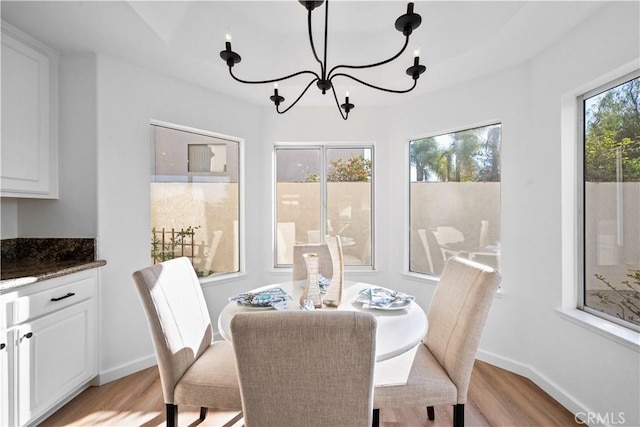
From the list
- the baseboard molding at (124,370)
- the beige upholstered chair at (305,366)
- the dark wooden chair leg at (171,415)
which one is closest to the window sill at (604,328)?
the beige upholstered chair at (305,366)

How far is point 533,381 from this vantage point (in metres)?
2.20

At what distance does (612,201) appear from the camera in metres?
1.78

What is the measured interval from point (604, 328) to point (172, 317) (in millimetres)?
2340

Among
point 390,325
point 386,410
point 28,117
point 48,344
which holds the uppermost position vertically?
point 28,117

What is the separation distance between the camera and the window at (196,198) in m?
2.59

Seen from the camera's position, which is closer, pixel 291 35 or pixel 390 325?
pixel 390 325

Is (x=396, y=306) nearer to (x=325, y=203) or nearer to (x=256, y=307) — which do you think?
(x=256, y=307)

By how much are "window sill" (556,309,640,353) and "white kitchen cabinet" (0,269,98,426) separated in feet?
10.5

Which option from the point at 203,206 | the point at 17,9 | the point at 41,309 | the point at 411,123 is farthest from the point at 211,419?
the point at 411,123

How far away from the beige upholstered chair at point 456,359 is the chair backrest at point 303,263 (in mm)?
1032

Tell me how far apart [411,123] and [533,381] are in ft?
7.84

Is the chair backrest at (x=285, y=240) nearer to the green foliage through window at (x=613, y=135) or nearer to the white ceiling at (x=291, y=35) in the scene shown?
the white ceiling at (x=291, y=35)

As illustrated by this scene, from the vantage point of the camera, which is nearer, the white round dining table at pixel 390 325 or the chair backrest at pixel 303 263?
the white round dining table at pixel 390 325

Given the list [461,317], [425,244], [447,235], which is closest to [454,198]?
[447,235]
